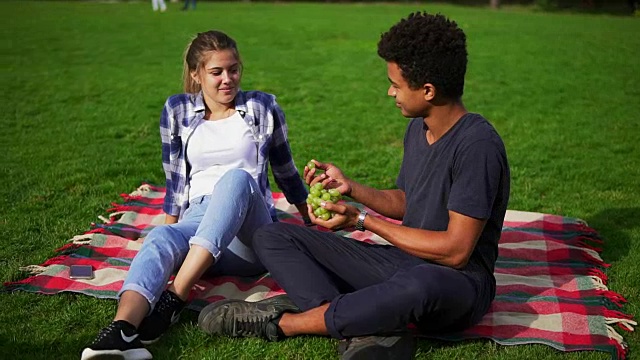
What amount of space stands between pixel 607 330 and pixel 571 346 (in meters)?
0.33

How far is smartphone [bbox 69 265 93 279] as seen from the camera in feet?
16.8

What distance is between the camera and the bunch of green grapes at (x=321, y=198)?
422 centimetres

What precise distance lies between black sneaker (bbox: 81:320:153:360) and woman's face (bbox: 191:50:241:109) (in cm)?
191

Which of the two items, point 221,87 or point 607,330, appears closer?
point 607,330

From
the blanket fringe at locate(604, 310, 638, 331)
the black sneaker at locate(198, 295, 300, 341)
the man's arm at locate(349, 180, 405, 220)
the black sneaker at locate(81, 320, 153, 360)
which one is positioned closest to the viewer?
the black sneaker at locate(81, 320, 153, 360)

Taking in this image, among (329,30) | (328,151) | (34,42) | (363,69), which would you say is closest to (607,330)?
(328,151)

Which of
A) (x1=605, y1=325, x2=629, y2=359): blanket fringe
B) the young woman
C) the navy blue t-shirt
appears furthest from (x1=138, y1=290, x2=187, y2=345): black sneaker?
(x1=605, y1=325, x2=629, y2=359): blanket fringe

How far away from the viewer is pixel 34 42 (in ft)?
60.3

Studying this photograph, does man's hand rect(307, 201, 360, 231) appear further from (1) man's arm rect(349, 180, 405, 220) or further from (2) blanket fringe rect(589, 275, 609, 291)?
(2) blanket fringe rect(589, 275, 609, 291)

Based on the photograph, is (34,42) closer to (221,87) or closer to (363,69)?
(363,69)

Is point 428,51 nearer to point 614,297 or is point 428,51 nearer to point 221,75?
point 221,75

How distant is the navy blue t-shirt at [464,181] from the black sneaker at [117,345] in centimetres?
172

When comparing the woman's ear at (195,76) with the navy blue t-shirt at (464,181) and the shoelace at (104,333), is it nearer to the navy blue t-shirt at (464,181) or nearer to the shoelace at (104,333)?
the navy blue t-shirt at (464,181)

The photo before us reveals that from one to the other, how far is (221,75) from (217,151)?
545 millimetres
